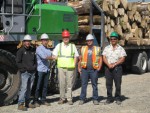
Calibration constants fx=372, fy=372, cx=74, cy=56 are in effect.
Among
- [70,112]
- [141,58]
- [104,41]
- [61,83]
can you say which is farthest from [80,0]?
[70,112]

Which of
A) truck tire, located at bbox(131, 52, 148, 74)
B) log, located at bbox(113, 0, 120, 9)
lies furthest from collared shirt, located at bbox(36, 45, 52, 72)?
truck tire, located at bbox(131, 52, 148, 74)

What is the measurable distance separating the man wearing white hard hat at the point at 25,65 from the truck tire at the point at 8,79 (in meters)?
0.61

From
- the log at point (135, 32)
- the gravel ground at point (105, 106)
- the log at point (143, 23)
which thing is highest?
the log at point (143, 23)

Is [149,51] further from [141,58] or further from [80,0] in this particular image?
[80,0]

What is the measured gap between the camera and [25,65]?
27.5 feet

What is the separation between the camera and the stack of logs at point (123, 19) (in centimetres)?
1302

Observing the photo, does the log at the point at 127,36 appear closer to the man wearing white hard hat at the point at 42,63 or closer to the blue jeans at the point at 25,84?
the man wearing white hard hat at the point at 42,63

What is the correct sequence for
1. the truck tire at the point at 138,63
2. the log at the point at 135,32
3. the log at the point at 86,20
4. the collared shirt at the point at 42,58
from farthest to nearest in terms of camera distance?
the truck tire at the point at 138,63 → the log at the point at 135,32 → the log at the point at 86,20 → the collared shirt at the point at 42,58

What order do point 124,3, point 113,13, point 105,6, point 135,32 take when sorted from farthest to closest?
point 135,32
point 124,3
point 113,13
point 105,6

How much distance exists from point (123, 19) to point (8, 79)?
6.45 meters

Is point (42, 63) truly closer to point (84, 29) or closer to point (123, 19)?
point (84, 29)

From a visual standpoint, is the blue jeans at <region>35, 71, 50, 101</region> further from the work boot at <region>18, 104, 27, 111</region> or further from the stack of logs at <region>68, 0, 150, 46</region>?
the stack of logs at <region>68, 0, 150, 46</region>

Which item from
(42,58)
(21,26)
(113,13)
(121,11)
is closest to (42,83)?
(42,58)

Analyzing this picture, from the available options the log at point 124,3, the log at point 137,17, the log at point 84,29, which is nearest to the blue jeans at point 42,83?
the log at point 84,29
